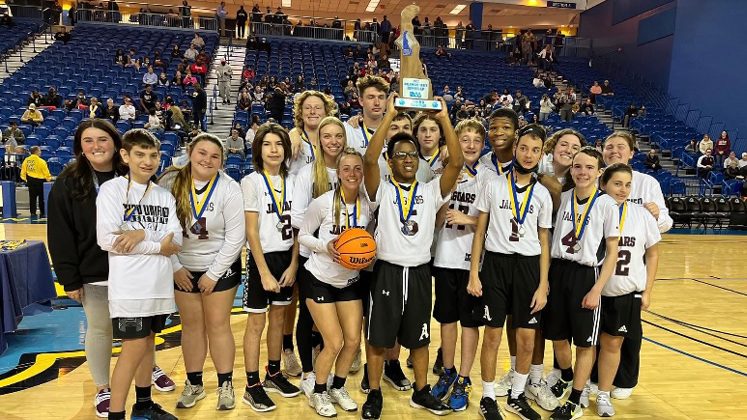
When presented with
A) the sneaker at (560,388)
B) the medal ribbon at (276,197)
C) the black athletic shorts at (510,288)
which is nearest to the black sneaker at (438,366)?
the sneaker at (560,388)

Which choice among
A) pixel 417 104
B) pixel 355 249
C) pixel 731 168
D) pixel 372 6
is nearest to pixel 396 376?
pixel 355 249

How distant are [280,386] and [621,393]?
2318mm

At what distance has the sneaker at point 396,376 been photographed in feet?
12.5

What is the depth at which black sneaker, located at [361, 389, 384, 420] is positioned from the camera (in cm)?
330

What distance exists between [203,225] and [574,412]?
8.27ft

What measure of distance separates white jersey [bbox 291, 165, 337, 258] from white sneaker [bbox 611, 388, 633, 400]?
2315mm

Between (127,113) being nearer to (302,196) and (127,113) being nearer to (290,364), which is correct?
(290,364)

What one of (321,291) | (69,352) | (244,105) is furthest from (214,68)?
(321,291)

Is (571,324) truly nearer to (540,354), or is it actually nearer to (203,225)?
Answer: (540,354)

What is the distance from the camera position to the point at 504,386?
3.82 m

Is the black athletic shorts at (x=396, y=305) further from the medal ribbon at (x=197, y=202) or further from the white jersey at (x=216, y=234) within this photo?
the medal ribbon at (x=197, y=202)

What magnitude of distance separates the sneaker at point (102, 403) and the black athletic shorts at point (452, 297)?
205 cm

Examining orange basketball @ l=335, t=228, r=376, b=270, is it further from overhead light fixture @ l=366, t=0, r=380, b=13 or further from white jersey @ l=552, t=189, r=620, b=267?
overhead light fixture @ l=366, t=0, r=380, b=13

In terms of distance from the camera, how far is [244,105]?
14.7 meters
